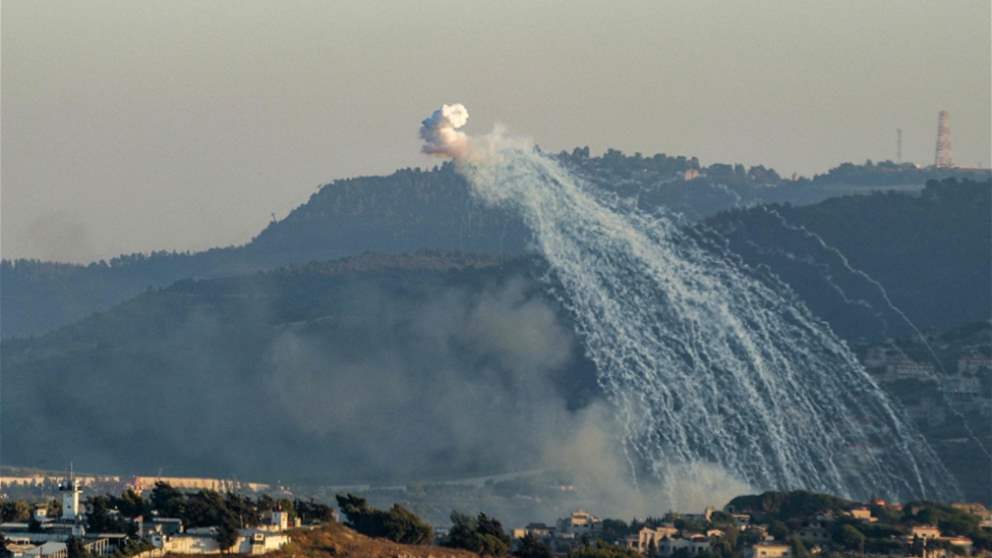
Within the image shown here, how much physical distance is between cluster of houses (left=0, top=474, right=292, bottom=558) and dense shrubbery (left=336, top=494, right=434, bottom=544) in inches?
393

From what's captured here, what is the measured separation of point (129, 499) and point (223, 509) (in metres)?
8.87

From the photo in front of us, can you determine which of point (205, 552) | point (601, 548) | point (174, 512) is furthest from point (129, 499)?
point (601, 548)

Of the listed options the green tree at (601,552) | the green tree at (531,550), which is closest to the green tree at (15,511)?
the green tree at (531,550)

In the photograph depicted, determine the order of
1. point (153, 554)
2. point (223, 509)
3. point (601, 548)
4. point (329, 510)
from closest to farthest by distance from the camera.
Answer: point (153, 554)
point (223, 509)
point (329, 510)
point (601, 548)

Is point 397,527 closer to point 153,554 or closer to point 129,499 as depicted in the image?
point 129,499

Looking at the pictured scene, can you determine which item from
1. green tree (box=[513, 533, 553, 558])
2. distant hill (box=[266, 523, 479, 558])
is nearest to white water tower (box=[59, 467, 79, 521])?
distant hill (box=[266, 523, 479, 558])

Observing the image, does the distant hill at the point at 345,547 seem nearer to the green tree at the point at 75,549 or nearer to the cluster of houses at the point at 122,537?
the cluster of houses at the point at 122,537

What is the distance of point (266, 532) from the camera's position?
163000 millimetres

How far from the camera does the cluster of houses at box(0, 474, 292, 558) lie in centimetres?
15100

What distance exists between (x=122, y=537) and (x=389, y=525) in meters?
26.4

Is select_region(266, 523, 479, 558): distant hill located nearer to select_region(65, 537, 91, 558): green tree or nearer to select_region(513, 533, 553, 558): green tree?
select_region(513, 533, 553, 558): green tree

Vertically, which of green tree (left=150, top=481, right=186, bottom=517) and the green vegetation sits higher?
green tree (left=150, top=481, right=186, bottom=517)

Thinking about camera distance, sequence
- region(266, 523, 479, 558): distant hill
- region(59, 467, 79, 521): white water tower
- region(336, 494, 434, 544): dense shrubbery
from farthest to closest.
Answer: region(336, 494, 434, 544): dense shrubbery
region(59, 467, 79, 521): white water tower
region(266, 523, 479, 558): distant hill

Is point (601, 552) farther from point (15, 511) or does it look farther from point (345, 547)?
point (15, 511)
